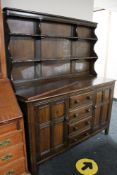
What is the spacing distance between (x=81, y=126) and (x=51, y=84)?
718 mm

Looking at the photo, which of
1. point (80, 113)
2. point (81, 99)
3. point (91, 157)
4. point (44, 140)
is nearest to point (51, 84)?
point (81, 99)

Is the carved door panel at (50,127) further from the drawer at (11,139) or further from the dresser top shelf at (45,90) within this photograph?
the drawer at (11,139)

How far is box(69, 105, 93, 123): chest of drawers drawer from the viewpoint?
2.06m

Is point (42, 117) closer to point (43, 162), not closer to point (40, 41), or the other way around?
point (43, 162)

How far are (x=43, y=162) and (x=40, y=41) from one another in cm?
145

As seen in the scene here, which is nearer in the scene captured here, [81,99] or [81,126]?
[81,99]

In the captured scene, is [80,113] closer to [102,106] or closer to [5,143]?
[102,106]

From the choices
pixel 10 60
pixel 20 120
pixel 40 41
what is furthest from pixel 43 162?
pixel 40 41

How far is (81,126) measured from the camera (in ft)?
7.44

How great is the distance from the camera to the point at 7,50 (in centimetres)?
176

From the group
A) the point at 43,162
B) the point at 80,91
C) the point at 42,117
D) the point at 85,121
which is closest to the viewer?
the point at 42,117

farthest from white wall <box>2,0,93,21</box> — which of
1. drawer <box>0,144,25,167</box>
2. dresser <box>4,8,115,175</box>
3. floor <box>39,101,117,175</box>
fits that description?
floor <box>39,101,117,175</box>

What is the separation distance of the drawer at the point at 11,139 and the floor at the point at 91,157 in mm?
696

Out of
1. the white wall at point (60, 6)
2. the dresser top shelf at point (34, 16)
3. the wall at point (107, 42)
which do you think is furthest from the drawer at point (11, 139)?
the wall at point (107, 42)
